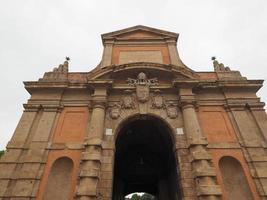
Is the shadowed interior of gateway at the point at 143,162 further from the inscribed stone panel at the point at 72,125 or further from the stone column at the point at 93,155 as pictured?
the inscribed stone panel at the point at 72,125

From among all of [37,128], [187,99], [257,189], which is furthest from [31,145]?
[257,189]

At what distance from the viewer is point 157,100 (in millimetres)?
11539

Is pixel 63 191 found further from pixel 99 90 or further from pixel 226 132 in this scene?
pixel 226 132

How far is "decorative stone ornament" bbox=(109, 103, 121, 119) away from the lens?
11055mm

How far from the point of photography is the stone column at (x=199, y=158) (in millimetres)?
8430

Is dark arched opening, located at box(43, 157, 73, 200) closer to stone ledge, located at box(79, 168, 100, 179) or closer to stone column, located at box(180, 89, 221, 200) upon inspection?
stone ledge, located at box(79, 168, 100, 179)

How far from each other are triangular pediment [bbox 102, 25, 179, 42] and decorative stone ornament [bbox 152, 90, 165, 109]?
4922 mm

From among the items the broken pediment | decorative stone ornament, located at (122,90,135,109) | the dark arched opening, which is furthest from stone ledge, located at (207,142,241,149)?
the dark arched opening

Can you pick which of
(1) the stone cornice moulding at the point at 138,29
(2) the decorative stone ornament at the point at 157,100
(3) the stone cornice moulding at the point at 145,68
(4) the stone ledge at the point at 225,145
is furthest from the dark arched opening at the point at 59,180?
(1) the stone cornice moulding at the point at 138,29

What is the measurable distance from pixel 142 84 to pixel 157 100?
4.05ft

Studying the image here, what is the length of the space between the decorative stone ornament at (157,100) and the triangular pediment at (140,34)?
4922 mm

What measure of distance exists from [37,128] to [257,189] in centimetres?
1045

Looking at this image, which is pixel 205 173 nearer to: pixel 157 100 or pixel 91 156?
pixel 157 100

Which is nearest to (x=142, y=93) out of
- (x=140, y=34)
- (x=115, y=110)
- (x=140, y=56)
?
(x=115, y=110)
